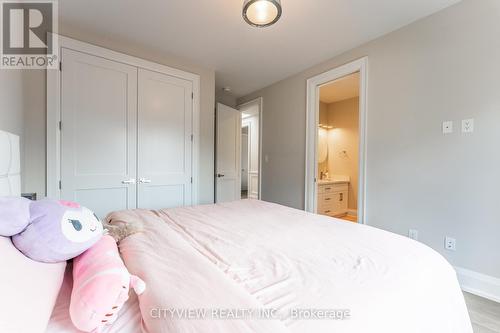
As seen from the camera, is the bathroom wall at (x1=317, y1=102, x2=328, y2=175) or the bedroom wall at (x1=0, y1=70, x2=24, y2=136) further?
the bathroom wall at (x1=317, y1=102, x2=328, y2=175)

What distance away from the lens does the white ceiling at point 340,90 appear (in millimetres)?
3819

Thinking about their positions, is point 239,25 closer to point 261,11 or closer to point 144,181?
point 261,11

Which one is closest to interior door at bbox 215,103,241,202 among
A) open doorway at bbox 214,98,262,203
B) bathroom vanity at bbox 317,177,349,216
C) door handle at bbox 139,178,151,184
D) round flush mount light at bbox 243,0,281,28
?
open doorway at bbox 214,98,262,203

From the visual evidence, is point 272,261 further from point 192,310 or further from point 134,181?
point 134,181

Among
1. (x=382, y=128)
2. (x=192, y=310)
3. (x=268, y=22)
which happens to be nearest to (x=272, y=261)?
(x=192, y=310)

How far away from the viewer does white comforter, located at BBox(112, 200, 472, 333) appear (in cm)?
65

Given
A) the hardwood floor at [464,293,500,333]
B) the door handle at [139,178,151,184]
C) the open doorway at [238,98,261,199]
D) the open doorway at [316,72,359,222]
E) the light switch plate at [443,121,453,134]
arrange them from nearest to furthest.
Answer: the hardwood floor at [464,293,500,333] → the light switch plate at [443,121,453,134] → the door handle at [139,178,151,184] → the open doorway at [316,72,359,222] → the open doorway at [238,98,261,199]

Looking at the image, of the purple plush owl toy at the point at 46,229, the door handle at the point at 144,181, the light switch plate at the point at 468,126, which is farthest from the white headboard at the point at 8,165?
the light switch plate at the point at 468,126

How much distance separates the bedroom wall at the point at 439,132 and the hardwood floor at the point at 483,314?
0.23 metres

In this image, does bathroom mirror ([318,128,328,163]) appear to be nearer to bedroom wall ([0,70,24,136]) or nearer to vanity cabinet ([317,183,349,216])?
vanity cabinet ([317,183,349,216])

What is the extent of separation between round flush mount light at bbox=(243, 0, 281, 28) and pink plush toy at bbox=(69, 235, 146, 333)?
175cm

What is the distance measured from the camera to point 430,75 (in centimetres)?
209

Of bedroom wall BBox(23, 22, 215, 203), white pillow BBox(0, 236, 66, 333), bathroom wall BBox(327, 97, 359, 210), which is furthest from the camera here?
bathroom wall BBox(327, 97, 359, 210)

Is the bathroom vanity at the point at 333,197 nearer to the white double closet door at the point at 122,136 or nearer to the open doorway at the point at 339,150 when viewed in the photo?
the open doorway at the point at 339,150
